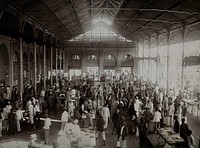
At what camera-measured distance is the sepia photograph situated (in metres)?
10.4

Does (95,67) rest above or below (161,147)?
above

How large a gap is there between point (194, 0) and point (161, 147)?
877 centimetres

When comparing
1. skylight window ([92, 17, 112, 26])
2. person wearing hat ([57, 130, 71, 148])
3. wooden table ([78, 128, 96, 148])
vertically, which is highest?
skylight window ([92, 17, 112, 26])

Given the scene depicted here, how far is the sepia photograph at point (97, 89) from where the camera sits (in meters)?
10.4

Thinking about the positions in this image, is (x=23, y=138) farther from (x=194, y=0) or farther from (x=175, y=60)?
(x=175, y=60)

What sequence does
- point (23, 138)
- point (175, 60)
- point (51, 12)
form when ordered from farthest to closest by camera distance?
point (175, 60) → point (51, 12) → point (23, 138)

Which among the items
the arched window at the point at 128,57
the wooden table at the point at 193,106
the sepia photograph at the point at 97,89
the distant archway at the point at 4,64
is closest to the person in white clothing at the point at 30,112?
the sepia photograph at the point at 97,89

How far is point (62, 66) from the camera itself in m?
39.0

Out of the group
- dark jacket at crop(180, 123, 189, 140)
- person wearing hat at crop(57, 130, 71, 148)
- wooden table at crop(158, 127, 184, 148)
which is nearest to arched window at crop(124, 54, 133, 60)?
wooden table at crop(158, 127, 184, 148)

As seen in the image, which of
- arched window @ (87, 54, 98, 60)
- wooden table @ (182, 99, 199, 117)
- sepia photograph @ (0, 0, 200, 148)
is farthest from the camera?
arched window @ (87, 54, 98, 60)

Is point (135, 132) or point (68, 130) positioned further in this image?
point (135, 132)

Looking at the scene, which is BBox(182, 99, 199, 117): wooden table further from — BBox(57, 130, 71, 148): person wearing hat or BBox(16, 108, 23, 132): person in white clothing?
BBox(16, 108, 23, 132): person in white clothing

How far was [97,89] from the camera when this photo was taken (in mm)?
19859

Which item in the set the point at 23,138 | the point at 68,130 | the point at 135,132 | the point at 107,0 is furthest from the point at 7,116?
the point at 107,0
